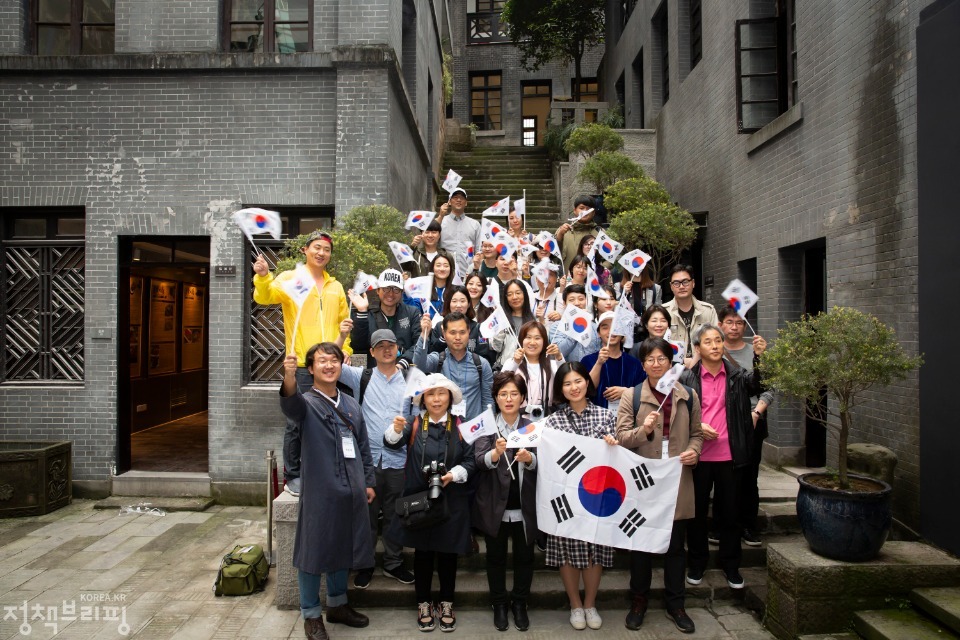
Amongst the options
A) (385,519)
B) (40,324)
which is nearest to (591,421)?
(385,519)

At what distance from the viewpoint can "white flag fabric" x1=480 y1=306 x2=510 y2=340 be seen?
554 cm

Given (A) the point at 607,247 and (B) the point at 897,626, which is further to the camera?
(A) the point at 607,247

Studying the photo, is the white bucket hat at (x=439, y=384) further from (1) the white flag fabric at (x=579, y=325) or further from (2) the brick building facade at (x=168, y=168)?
(2) the brick building facade at (x=168, y=168)

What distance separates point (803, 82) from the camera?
301 inches

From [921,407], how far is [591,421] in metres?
3.01

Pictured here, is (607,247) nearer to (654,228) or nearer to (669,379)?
(654,228)

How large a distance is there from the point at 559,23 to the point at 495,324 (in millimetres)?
18556

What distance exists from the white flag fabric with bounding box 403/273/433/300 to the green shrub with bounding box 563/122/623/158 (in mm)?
8244

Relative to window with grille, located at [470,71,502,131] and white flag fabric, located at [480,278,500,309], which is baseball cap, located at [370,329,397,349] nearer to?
white flag fabric, located at [480,278,500,309]

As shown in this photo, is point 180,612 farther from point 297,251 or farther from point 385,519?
point 297,251

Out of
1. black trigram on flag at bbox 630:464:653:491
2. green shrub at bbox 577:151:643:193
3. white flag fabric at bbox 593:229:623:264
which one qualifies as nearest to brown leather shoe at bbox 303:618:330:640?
black trigram on flag at bbox 630:464:653:491

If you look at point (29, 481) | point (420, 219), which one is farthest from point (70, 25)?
point (29, 481)

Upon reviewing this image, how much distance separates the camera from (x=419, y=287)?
6.12 metres

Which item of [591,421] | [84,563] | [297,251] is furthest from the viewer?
[297,251]
